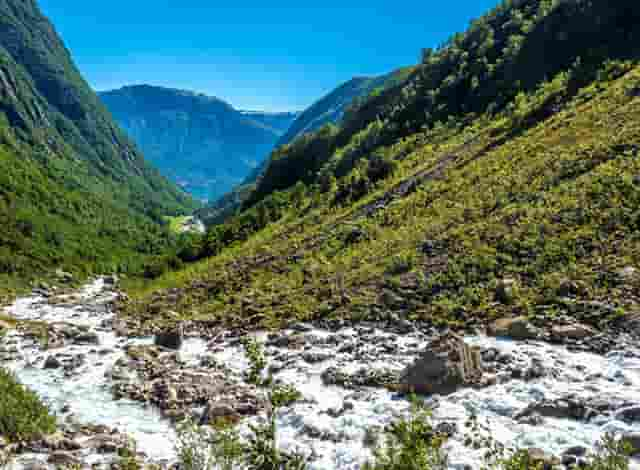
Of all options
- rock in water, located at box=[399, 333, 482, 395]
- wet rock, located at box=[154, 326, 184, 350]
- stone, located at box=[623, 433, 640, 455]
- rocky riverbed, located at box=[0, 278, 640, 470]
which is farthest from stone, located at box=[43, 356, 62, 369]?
stone, located at box=[623, 433, 640, 455]

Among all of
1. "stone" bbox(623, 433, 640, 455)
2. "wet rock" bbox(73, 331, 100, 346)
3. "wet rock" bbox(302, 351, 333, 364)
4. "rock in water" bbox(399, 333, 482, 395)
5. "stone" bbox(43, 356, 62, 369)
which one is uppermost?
"wet rock" bbox(73, 331, 100, 346)

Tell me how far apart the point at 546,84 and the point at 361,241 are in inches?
1796

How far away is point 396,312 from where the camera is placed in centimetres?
2609

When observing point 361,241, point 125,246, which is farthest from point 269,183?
point 361,241

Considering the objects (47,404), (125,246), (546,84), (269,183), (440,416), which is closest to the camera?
(440,416)

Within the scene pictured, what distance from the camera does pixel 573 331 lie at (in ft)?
61.2

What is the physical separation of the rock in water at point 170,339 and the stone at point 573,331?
23.4 metres

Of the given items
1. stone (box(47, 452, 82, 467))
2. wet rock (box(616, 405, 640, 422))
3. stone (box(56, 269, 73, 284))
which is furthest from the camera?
stone (box(56, 269, 73, 284))

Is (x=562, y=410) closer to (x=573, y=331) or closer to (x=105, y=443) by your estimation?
(x=573, y=331)

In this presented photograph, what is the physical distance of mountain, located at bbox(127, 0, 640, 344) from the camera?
2370 centimetres

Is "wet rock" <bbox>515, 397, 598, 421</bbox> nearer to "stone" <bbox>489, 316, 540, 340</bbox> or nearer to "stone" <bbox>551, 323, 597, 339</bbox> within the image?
"stone" <bbox>551, 323, 597, 339</bbox>

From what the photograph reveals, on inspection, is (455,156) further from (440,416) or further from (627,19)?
(440,416)

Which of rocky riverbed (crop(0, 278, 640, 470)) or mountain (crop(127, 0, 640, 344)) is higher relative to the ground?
mountain (crop(127, 0, 640, 344))

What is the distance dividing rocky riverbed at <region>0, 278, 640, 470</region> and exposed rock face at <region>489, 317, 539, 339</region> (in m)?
0.49
